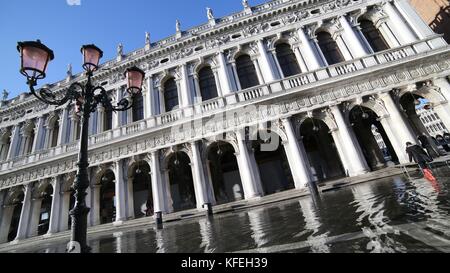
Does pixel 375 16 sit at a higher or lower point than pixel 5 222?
higher

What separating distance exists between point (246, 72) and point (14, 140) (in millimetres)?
19203

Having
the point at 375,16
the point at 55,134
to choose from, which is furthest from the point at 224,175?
the point at 55,134

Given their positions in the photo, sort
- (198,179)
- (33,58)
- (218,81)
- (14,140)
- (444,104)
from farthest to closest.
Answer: (14,140) → (218,81) → (198,179) → (444,104) → (33,58)

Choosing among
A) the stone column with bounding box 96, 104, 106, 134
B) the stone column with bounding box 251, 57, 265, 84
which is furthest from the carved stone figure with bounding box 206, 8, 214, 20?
the stone column with bounding box 96, 104, 106, 134

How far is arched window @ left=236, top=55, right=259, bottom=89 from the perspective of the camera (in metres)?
14.0

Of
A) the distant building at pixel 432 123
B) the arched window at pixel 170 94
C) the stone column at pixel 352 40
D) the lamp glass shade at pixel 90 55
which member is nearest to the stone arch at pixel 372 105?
the stone column at pixel 352 40

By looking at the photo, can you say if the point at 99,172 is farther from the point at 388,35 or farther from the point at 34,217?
the point at 388,35

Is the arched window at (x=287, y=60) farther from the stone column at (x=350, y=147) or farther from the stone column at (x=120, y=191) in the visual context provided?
the stone column at (x=120, y=191)

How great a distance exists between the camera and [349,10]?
13.8 meters

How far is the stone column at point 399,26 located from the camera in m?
12.1

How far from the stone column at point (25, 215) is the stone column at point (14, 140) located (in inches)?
177

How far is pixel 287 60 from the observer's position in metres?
14.0

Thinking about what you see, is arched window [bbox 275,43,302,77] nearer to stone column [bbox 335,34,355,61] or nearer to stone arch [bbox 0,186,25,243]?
stone column [bbox 335,34,355,61]
